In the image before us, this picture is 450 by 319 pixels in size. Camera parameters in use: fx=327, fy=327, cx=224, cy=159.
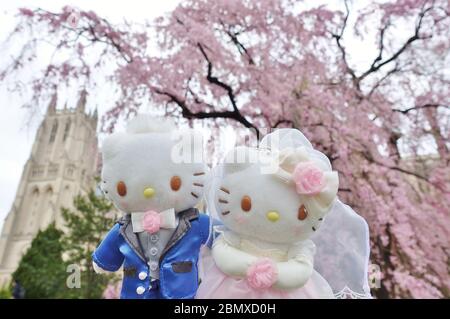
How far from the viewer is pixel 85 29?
5.03 metres

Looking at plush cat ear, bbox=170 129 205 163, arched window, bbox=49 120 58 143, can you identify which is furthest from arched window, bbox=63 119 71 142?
plush cat ear, bbox=170 129 205 163

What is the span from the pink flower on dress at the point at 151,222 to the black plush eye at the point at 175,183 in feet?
0.48

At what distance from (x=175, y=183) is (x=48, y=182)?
41.1 metres

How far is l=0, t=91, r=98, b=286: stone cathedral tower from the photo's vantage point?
113ft

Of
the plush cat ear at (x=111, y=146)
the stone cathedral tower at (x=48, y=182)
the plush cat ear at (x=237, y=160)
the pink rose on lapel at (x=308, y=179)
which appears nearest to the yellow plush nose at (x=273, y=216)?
the pink rose on lapel at (x=308, y=179)

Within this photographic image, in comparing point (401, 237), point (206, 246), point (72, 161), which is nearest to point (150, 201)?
point (206, 246)

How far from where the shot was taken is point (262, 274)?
138cm

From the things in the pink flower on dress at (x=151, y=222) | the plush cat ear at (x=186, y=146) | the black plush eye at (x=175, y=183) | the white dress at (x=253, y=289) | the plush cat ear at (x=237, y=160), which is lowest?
the white dress at (x=253, y=289)

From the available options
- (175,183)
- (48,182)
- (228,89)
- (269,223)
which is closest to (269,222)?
(269,223)

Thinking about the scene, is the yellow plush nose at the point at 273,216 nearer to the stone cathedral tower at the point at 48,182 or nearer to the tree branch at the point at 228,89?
the tree branch at the point at 228,89

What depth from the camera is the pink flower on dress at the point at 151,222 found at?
4.92 ft

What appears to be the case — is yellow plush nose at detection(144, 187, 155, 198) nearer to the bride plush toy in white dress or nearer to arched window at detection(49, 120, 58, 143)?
the bride plush toy in white dress

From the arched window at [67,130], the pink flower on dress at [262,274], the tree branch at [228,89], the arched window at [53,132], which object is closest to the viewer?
the pink flower on dress at [262,274]
